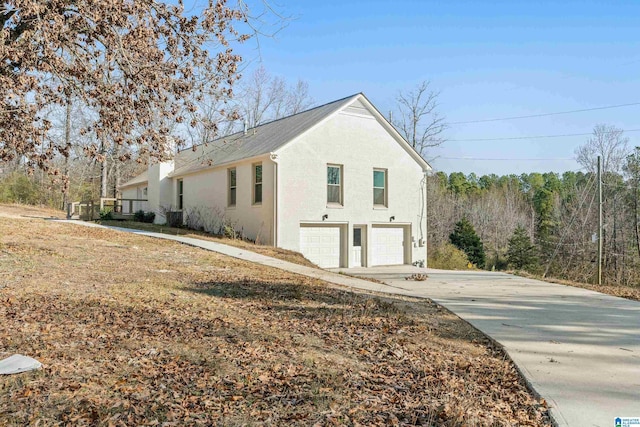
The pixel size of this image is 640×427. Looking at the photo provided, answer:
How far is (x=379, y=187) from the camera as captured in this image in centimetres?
2042

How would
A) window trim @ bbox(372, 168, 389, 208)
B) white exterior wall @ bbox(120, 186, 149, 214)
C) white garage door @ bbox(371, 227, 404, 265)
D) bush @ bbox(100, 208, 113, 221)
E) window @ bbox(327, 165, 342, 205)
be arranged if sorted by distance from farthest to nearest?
white exterior wall @ bbox(120, 186, 149, 214) < bush @ bbox(100, 208, 113, 221) < window trim @ bbox(372, 168, 389, 208) < white garage door @ bbox(371, 227, 404, 265) < window @ bbox(327, 165, 342, 205)

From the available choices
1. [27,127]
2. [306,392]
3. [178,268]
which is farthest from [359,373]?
[178,268]

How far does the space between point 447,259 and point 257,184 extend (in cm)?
1196

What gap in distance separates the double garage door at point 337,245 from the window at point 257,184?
6.98 feet

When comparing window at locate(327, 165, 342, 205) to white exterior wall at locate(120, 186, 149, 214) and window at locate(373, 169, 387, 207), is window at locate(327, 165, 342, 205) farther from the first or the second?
white exterior wall at locate(120, 186, 149, 214)

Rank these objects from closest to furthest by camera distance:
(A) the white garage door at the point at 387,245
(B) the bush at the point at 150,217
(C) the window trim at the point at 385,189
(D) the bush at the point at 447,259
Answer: (A) the white garage door at the point at 387,245 → (C) the window trim at the point at 385,189 → (D) the bush at the point at 447,259 → (B) the bush at the point at 150,217

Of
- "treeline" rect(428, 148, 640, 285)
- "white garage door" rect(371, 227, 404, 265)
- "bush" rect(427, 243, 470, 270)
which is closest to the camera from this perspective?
"white garage door" rect(371, 227, 404, 265)

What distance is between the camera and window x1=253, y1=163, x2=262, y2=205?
18.7m

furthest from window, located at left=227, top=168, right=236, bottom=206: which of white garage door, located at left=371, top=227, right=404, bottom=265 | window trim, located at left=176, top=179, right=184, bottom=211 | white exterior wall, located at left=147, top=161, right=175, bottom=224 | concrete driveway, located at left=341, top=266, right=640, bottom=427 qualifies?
concrete driveway, located at left=341, top=266, right=640, bottom=427

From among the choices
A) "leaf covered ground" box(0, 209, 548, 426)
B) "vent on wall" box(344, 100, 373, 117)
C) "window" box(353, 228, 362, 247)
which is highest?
"vent on wall" box(344, 100, 373, 117)

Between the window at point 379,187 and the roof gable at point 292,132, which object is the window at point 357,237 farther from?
the roof gable at point 292,132

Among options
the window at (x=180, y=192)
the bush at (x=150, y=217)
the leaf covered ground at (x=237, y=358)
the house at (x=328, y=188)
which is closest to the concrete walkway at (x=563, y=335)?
the leaf covered ground at (x=237, y=358)

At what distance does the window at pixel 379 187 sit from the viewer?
66.7 feet

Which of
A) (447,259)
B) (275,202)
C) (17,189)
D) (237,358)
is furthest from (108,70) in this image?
(17,189)
